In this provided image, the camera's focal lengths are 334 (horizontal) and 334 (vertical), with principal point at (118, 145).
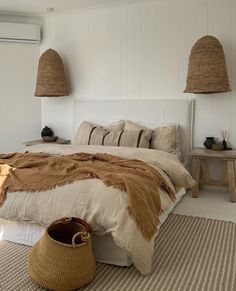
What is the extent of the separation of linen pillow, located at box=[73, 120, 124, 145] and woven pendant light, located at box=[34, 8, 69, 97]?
25.4 inches

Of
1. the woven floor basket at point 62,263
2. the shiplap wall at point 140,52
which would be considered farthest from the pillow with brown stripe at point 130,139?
the woven floor basket at point 62,263

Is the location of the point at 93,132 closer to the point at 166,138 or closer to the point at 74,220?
the point at 166,138

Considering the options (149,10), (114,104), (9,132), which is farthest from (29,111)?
(149,10)

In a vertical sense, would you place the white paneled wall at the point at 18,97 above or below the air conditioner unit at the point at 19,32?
below

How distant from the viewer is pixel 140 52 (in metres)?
4.36

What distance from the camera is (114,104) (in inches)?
177

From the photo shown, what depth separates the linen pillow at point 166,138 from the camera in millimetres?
3889

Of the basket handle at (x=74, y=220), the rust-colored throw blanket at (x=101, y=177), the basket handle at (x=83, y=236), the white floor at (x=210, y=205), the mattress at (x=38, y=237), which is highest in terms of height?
the rust-colored throw blanket at (x=101, y=177)

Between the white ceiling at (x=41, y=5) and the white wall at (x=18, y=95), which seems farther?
the white wall at (x=18, y=95)

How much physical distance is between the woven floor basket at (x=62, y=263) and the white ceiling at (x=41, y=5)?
3.28 meters

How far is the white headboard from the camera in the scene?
4.11 meters

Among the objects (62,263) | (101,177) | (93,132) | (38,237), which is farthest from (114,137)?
(62,263)

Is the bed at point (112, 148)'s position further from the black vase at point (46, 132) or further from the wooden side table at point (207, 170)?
the black vase at point (46, 132)

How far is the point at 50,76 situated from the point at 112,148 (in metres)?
1.68
